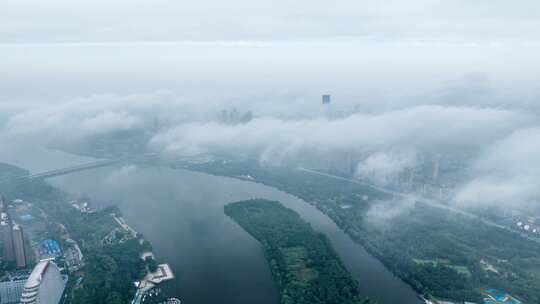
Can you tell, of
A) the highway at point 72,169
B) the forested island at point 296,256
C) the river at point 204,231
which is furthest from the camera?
the highway at point 72,169

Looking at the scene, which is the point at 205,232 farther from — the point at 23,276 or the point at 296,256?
the point at 23,276

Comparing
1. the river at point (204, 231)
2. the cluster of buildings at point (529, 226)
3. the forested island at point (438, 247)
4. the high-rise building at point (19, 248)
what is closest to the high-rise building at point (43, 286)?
the high-rise building at point (19, 248)

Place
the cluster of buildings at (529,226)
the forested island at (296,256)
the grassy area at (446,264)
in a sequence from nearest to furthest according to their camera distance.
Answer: the forested island at (296,256) < the grassy area at (446,264) < the cluster of buildings at (529,226)

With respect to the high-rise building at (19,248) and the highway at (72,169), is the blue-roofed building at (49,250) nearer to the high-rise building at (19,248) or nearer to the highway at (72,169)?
the high-rise building at (19,248)

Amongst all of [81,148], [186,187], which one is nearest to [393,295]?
[186,187]

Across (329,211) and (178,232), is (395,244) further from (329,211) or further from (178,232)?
(178,232)

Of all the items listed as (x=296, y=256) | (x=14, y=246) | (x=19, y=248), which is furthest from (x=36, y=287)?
(x=296, y=256)

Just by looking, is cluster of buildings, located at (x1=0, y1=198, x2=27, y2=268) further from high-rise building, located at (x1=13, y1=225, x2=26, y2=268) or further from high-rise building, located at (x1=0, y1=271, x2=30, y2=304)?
high-rise building, located at (x1=0, y1=271, x2=30, y2=304)

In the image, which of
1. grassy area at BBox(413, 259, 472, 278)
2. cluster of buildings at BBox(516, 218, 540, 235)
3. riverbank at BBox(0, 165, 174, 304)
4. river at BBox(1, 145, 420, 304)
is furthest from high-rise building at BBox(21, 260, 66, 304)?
cluster of buildings at BBox(516, 218, 540, 235)
